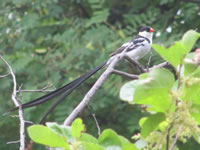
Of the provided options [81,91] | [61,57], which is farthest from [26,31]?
[81,91]

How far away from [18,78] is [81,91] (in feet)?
1.98

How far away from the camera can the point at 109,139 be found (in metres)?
0.97

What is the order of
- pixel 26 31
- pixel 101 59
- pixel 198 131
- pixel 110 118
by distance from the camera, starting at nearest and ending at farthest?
1. pixel 198 131
2. pixel 101 59
3. pixel 110 118
4. pixel 26 31

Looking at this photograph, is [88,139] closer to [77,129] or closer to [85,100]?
[77,129]

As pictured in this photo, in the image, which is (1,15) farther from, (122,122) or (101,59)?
(122,122)

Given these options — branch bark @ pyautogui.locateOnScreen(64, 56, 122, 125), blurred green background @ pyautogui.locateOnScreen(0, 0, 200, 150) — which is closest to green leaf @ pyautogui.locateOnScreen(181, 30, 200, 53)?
branch bark @ pyautogui.locateOnScreen(64, 56, 122, 125)

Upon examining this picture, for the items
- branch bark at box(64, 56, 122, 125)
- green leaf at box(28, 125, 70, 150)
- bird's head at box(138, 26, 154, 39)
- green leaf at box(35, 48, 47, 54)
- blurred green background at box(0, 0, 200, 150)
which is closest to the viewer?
green leaf at box(28, 125, 70, 150)

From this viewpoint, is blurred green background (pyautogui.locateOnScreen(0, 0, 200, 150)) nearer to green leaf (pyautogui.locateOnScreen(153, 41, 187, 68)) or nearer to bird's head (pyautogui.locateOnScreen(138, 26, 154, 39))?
bird's head (pyautogui.locateOnScreen(138, 26, 154, 39))

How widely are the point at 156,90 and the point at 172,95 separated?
0.04 metres

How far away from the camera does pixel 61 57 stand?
12.8ft

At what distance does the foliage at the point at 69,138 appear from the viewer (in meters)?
0.91

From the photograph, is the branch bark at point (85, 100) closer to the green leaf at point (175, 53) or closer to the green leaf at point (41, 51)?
the green leaf at point (175, 53)

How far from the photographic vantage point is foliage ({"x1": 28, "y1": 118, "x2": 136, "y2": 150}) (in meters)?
0.91

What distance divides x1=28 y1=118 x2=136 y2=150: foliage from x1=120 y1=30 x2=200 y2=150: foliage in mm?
77
